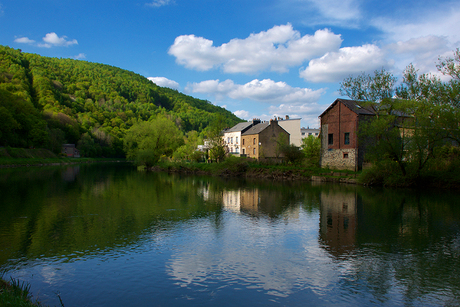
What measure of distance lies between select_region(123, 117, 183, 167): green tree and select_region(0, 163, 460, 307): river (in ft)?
137

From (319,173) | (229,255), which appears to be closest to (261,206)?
(229,255)

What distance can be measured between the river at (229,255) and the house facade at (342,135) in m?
20.4

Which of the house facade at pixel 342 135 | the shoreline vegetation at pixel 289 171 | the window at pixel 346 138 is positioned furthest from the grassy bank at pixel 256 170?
the window at pixel 346 138

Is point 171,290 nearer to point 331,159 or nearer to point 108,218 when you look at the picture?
point 108,218

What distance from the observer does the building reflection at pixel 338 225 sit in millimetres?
10406

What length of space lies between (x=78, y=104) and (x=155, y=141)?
79.6 m

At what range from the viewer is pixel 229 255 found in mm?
9359

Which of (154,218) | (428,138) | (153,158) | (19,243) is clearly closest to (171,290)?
(19,243)

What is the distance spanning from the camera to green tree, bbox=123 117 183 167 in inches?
2302

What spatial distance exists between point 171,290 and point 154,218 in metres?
7.55

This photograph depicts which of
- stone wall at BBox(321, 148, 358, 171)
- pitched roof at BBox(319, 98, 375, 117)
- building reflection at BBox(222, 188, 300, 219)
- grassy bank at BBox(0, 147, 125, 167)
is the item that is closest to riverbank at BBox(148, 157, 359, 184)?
stone wall at BBox(321, 148, 358, 171)

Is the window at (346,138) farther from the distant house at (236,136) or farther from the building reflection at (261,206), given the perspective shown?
the distant house at (236,136)

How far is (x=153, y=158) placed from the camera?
192ft

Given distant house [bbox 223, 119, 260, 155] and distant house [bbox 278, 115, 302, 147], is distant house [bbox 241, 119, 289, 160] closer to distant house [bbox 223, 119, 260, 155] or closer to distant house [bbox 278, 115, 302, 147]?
distant house [bbox 223, 119, 260, 155]
